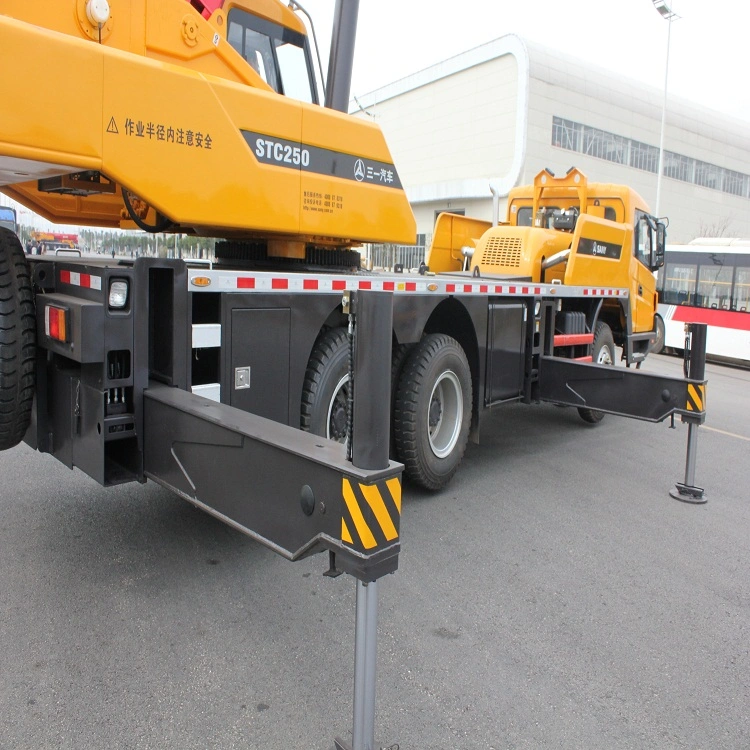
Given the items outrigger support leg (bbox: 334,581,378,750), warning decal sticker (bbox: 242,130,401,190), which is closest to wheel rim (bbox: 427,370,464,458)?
warning decal sticker (bbox: 242,130,401,190)

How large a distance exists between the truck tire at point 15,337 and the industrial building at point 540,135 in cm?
3482

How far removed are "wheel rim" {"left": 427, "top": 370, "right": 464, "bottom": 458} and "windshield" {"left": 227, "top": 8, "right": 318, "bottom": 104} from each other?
2.40m

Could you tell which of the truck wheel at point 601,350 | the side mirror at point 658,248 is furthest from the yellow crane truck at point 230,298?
the side mirror at point 658,248

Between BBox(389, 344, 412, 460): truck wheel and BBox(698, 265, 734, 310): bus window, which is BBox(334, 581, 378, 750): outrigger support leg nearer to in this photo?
BBox(389, 344, 412, 460): truck wheel

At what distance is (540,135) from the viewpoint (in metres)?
39.7

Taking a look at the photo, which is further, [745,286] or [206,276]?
[745,286]

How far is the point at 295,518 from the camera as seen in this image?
8.21 ft

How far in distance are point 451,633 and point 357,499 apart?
1.58 m

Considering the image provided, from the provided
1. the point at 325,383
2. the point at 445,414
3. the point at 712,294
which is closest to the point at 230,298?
the point at 325,383

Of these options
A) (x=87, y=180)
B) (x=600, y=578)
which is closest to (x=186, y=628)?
(x=600, y=578)

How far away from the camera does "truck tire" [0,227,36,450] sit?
335cm

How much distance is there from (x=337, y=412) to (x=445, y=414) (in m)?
1.38

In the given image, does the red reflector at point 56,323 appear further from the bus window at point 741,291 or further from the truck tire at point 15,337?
the bus window at point 741,291

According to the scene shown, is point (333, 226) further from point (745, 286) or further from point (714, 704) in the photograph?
point (745, 286)
